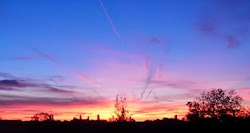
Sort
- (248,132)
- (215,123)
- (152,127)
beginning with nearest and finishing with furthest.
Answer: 1. (248,132)
2. (215,123)
3. (152,127)

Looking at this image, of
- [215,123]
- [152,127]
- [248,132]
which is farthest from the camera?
[152,127]

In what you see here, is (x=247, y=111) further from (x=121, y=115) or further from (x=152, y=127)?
(x=121, y=115)

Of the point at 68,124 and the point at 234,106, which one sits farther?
the point at 234,106

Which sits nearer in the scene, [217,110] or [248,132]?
[248,132]

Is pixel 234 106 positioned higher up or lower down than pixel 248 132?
higher up

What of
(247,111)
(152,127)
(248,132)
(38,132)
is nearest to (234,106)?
(247,111)

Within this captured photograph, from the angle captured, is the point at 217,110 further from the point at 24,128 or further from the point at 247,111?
the point at 24,128

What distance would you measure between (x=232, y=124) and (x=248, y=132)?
2.41 m

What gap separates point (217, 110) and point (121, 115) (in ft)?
38.9

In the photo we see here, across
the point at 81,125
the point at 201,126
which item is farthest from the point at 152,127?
the point at 81,125

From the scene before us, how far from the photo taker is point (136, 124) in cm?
4381

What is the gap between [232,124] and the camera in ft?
137

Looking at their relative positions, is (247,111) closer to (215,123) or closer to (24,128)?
(215,123)

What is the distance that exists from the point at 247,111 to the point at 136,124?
43.4ft
